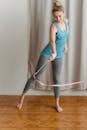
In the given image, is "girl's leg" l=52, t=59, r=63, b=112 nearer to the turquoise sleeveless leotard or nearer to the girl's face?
the turquoise sleeveless leotard

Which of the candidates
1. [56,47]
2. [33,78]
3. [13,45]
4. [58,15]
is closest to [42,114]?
[33,78]

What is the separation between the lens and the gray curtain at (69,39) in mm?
3227

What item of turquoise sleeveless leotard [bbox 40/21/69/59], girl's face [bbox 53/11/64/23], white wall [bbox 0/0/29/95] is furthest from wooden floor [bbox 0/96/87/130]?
girl's face [bbox 53/11/64/23]

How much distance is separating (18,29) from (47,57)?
0.53 metres

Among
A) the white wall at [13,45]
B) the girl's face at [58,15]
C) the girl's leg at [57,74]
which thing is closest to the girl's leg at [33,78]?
the girl's leg at [57,74]

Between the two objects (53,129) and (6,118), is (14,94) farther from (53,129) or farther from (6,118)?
(53,129)

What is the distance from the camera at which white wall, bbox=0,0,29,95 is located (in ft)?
10.7

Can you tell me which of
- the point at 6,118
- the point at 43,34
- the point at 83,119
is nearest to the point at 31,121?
the point at 6,118

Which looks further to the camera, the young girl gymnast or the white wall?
the white wall

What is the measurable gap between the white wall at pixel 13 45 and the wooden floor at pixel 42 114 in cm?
18

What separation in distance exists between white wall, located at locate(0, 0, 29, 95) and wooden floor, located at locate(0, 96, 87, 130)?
7.0 inches

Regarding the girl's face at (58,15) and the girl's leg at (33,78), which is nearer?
the girl's face at (58,15)

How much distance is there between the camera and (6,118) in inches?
117

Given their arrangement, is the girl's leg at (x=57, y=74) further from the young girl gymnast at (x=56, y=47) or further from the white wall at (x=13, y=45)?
the white wall at (x=13, y=45)
